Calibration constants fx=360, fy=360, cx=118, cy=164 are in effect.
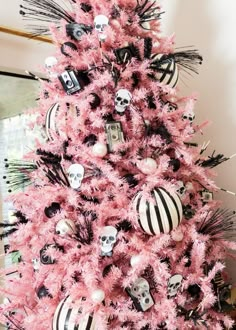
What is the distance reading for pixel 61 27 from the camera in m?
1.07

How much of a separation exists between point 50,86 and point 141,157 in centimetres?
35

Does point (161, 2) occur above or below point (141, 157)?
above

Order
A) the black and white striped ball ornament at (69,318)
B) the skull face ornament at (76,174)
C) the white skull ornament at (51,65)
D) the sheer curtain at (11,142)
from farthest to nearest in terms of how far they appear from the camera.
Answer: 1. the sheer curtain at (11,142)
2. the white skull ornament at (51,65)
3. the skull face ornament at (76,174)
4. the black and white striped ball ornament at (69,318)

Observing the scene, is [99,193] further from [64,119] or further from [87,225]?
[64,119]

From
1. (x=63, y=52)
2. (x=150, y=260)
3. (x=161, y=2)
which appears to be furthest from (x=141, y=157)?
(x=161, y=2)

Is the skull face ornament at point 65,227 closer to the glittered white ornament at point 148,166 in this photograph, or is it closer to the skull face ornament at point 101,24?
the glittered white ornament at point 148,166

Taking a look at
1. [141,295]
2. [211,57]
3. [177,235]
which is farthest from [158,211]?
[211,57]

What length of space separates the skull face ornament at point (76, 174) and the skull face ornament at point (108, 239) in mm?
140

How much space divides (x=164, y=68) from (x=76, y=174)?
41 cm

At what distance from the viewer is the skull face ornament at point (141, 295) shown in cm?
87

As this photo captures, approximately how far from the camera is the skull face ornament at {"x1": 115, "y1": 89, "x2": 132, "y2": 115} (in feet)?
3.11

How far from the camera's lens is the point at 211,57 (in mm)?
1520

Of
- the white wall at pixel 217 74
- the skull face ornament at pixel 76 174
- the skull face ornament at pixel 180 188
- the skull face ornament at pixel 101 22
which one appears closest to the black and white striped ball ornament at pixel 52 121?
the skull face ornament at pixel 76 174

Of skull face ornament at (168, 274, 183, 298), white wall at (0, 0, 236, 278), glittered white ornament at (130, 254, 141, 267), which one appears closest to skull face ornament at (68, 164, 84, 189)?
glittered white ornament at (130, 254, 141, 267)
